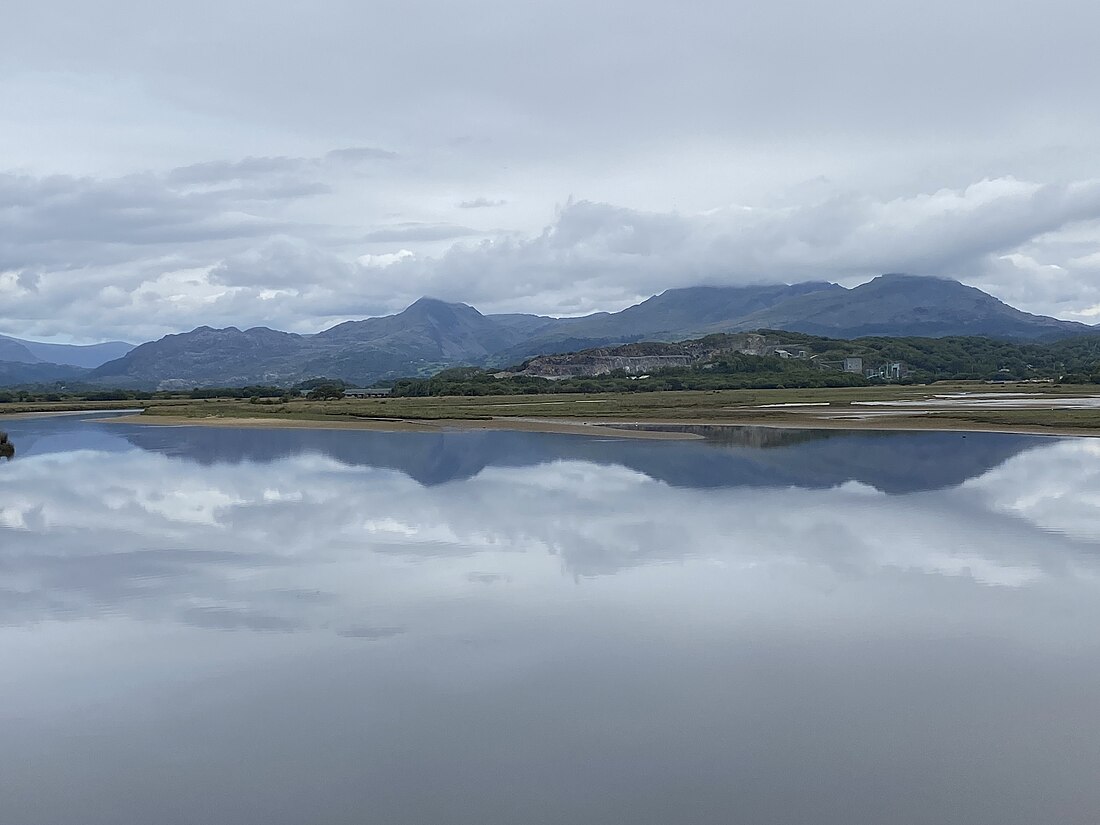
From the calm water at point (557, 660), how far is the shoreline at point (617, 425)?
25705 mm

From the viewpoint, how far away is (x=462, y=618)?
53.7 ft

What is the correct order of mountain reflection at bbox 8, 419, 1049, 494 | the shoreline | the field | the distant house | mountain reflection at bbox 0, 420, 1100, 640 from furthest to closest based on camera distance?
the distant house, the field, the shoreline, mountain reflection at bbox 8, 419, 1049, 494, mountain reflection at bbox 0, 420, 1100, 640

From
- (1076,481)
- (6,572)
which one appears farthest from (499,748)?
(1076,481)

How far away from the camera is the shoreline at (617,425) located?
5481cm

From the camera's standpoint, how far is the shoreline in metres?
54.8

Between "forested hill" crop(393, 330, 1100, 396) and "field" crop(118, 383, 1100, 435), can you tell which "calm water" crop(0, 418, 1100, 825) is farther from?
"forested hill" crop(393, 330, 1100, 396)

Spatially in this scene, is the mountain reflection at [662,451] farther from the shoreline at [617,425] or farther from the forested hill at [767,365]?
the forested hill at [767,365]

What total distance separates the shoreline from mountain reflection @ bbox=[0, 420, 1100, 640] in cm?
764

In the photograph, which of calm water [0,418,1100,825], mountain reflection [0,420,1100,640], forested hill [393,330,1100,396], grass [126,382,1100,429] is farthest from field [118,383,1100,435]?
forested hill [393,330,1100,396]

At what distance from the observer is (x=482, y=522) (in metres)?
26.4

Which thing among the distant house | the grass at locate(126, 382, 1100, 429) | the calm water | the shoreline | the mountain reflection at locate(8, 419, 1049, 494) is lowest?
the calm water

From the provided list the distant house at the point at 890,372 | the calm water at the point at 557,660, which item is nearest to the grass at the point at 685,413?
the calm water at the point at 557,660

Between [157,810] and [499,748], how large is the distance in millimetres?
3644

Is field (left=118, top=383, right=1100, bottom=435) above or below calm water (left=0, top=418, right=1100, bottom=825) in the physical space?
above
